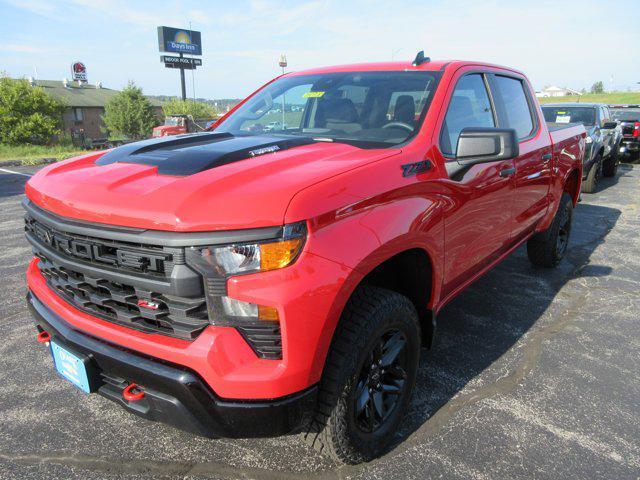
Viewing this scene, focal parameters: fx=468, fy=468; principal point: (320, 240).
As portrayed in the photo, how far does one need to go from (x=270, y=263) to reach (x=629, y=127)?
15385mm

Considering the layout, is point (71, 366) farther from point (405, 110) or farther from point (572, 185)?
point (572, 185)

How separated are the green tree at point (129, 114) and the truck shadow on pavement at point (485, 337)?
4846cm

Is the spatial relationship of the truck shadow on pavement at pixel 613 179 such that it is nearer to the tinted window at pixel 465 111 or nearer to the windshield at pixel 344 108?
the tinted window at pixel 465 111

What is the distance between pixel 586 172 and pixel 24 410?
948 centimetres

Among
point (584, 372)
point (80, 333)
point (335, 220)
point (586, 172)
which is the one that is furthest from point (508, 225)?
point (586, 172)

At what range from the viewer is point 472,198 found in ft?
8.79

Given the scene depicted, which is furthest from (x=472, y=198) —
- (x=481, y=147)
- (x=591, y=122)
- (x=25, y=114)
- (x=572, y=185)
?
(x=25, y=114)

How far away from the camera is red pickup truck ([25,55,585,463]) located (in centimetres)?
163

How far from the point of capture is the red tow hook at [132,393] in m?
1.82

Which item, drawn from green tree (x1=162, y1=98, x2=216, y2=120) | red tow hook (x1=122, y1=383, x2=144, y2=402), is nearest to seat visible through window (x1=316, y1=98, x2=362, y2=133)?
red tow hook (x1=122, y1=383, x2=144, y2=402)

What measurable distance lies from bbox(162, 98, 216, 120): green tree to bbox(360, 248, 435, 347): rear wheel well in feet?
146

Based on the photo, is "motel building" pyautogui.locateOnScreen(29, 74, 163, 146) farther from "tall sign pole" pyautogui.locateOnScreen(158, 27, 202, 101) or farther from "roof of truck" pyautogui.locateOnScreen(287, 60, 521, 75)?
"roof of truck" pyautogui.locateOnScreen(287, 60, 521, 75)

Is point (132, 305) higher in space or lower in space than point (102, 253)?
lower

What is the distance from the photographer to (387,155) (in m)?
2.15
